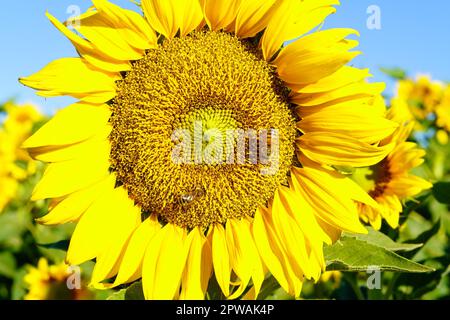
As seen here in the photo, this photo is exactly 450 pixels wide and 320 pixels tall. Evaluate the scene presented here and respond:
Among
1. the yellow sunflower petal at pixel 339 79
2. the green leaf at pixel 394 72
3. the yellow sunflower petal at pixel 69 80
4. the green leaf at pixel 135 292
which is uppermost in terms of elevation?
the green leaf at pixel 394 72

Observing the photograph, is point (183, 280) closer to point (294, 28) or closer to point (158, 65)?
point (158, 65)

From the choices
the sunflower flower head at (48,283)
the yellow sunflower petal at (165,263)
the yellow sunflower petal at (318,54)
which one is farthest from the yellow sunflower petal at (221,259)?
the sunflower flower head at (48,283)

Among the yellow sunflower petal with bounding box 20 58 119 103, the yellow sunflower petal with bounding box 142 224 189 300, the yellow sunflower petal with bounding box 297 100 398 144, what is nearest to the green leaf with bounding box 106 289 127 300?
the yellow sunflower petal with bounding box 142 224 189 300

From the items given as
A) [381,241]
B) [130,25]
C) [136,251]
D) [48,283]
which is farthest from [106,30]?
[48,283]

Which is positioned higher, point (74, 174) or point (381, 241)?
point (74, 174)

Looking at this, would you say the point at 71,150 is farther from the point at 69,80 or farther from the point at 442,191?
the point at 442,191

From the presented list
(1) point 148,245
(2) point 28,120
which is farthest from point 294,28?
(2) point 28,120

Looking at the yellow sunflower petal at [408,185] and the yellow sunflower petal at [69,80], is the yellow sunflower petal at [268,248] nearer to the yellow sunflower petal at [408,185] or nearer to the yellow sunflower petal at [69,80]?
the yellow sunflower petal at [69,80]
